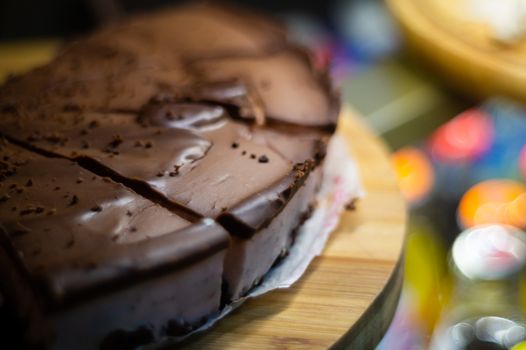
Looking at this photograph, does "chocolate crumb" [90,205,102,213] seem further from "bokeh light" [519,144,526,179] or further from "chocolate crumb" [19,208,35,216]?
"bokeh light" [519,144,526,179]

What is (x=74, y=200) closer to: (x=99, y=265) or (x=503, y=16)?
(x=99, y=265)

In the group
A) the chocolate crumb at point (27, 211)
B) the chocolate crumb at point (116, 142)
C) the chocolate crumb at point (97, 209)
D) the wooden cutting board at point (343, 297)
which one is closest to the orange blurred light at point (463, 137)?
the wooden cutting board at point (343, 297)

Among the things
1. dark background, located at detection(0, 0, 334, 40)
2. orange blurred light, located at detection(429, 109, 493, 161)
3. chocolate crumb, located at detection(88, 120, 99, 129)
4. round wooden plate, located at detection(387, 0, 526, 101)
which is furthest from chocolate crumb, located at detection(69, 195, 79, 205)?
dark background, located at detection(0, 0, 334, 40)

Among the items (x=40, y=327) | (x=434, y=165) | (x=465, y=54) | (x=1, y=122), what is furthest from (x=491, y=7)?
(x=40, y=327)

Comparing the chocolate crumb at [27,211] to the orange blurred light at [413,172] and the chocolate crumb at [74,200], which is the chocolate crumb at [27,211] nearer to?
the chocolate crumb at [74,200]

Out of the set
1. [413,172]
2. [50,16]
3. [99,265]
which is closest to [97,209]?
[99,265]

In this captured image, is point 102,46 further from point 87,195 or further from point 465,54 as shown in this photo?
point 465,54
